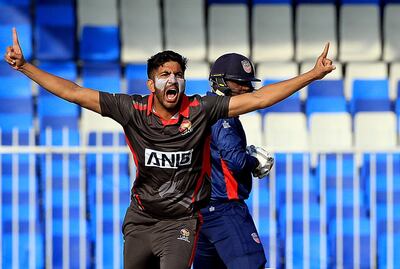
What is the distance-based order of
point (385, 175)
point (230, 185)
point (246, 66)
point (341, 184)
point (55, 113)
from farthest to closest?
point (55, 113) < point (385, 175) < point (341, 184) < point (246, 66) < point (230, 185)

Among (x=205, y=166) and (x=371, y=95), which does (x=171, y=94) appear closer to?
(x=205, y=166)

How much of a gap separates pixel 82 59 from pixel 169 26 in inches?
47.6

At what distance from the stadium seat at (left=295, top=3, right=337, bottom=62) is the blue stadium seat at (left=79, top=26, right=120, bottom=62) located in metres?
2.37

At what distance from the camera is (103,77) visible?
1376 centimetres

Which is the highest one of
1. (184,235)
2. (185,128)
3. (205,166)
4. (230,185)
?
(185,128)

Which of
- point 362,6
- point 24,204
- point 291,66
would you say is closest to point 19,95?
point 24,204

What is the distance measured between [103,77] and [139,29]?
3.65 feet

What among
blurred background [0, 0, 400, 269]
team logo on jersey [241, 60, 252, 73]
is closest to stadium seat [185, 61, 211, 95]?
blurred background [0, 0, 400, 269]

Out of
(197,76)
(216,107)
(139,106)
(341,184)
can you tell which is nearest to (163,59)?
(139,106)

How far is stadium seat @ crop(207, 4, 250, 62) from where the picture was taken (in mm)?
14648

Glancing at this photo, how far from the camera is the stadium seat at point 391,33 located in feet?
48.3

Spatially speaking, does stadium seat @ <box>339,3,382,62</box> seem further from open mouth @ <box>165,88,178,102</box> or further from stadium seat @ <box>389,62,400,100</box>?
open mouth @ <box>165,88,178,102</box>

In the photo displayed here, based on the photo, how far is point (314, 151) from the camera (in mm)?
11344

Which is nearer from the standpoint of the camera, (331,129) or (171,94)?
(171,94)
